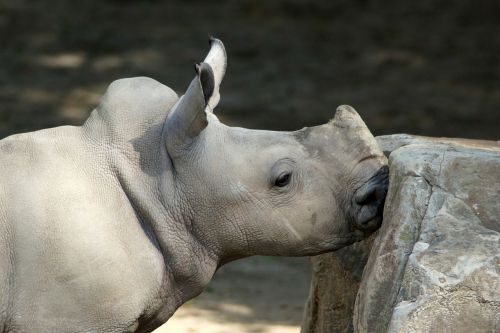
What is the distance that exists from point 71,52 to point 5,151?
27.0ft

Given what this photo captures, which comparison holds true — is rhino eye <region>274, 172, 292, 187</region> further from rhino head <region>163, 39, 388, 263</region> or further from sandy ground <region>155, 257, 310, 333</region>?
sandy ground <region>155, 257, 310, 333</region>

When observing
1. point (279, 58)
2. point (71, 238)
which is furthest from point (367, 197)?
point (279, 58)

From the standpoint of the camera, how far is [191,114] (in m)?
4.45

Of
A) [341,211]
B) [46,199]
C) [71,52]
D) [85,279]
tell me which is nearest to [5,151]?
[46,199]

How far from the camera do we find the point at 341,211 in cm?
450

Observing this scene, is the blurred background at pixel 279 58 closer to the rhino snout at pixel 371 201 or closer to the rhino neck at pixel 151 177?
the rhino neck at pixel 151 177

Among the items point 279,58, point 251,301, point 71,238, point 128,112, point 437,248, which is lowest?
point 251,301

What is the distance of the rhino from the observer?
14.1 ft

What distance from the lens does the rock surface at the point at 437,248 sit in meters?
3.90

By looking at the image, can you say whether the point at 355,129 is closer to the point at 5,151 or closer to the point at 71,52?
the point at 5,151

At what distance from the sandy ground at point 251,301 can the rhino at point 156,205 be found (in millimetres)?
2121

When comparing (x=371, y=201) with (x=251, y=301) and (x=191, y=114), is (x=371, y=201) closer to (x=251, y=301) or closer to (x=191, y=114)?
(x=191, y=114)

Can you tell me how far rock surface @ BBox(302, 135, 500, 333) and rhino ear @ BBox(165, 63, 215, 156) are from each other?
31.0 inches

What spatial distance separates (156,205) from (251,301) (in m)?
2.89
